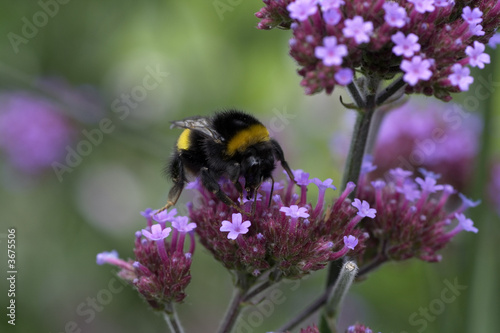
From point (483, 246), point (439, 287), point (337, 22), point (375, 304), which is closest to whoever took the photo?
point (337, 22)

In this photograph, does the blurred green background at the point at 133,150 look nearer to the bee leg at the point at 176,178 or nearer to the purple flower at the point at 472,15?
the bee leg at the point at 176,178

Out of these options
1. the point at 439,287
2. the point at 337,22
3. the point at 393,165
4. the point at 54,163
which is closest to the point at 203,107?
the point at 54,163

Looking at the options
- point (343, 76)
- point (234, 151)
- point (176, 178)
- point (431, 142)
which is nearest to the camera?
point (343, 76)

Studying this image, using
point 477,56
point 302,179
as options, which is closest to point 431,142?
point 302,179

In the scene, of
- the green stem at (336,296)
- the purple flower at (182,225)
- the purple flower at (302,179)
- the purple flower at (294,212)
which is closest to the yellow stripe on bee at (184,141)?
the purple flower at (182,225)

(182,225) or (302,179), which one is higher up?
(302,179)

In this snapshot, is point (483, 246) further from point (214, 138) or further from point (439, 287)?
point (214, 138)

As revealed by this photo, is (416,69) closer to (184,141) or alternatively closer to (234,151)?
(234,151)
